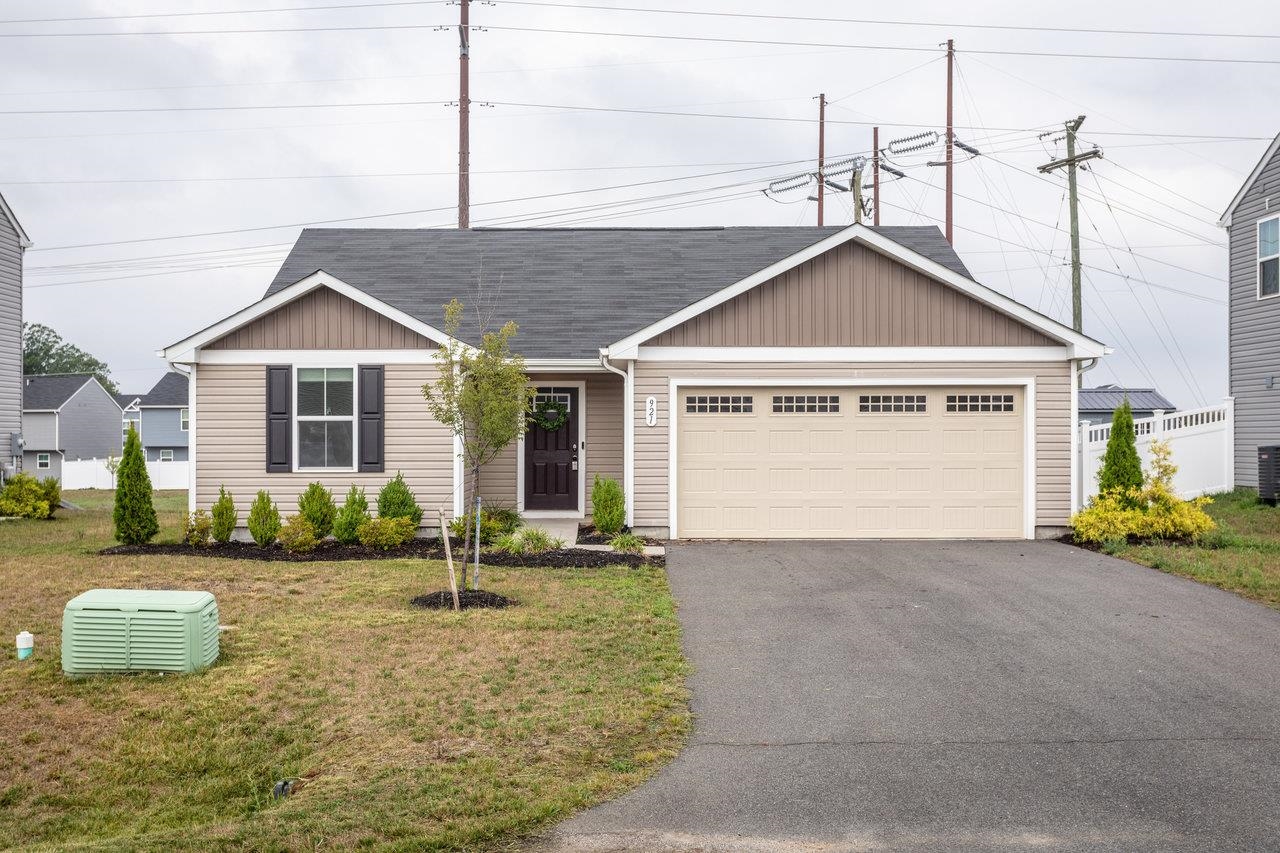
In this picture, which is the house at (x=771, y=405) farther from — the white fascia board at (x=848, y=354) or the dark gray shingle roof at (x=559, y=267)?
the dark gray shingle roof at (x=559, y=267)

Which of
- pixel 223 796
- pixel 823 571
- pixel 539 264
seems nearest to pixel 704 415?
pixel 823 571

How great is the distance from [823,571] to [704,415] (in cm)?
336

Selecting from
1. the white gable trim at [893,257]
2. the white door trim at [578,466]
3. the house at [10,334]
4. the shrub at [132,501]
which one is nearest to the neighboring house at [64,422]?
the house at [10,334]

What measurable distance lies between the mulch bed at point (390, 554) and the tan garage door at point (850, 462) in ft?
6.82

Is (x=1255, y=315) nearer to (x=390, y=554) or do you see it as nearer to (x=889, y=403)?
(x=889, y=403)

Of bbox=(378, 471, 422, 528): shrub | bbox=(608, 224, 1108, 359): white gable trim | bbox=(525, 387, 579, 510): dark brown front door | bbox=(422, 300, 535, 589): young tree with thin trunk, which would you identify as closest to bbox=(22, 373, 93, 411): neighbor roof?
bbox=(525, 387, 579, 510): dark brown front door

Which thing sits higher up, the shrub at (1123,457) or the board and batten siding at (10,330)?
the board and batten siding at (10,330)

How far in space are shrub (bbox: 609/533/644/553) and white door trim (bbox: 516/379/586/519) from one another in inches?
112

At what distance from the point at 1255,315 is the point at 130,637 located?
64.7 feet

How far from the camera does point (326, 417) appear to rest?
13250mm

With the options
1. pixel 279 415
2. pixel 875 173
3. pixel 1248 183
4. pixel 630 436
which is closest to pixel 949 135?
pixel 875 173

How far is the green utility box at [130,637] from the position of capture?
7.01m

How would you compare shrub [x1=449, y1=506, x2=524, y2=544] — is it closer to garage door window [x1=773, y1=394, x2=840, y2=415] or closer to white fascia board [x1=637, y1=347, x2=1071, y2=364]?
white fascia board [x1=637, y1=347, x2=1071, y2=364]

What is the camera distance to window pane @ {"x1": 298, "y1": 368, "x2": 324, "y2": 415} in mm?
13203
